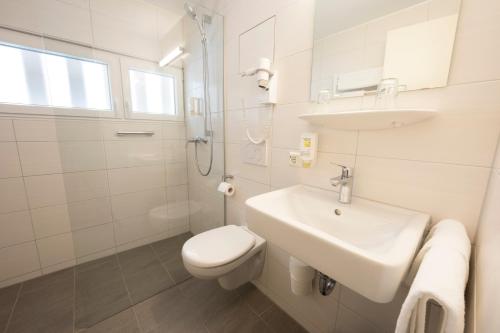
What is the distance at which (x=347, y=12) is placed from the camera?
34.6 inches

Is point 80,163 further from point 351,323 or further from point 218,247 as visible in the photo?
point 351,323

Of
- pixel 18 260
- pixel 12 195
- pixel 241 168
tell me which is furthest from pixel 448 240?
pixel 18 260

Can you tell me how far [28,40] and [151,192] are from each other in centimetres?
141

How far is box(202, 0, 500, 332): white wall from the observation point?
613mm

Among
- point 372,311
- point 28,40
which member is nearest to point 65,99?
point 28,40

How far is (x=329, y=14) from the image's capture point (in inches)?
36.4

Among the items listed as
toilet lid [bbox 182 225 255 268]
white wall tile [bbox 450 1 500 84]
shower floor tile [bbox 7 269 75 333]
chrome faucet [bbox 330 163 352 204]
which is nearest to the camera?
white wall tile [bbox 450 1 500 84]

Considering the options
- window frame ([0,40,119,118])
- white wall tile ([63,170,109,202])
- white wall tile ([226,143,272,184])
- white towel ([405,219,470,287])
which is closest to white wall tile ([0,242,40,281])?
white wall tile ([63,170,109,202])

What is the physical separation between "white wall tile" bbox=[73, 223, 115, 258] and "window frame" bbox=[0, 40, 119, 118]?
0.99 meters

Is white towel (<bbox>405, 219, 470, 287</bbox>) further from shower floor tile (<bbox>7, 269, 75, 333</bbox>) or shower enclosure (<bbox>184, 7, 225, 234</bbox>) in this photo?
shower floor tile (<bbox>7, 269, 75, 333</bbox>)

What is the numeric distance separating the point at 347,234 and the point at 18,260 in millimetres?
2348

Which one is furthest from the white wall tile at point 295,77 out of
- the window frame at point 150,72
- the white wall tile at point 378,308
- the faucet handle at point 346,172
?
the window frame at point 150,72

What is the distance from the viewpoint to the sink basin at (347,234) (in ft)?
1.53

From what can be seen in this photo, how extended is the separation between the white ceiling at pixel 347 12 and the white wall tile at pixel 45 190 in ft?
6.98
